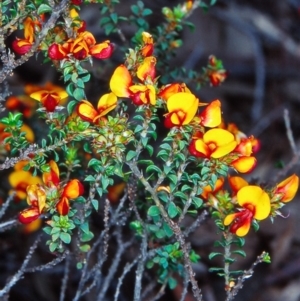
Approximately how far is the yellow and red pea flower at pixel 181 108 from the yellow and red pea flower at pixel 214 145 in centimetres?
4

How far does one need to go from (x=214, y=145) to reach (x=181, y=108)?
0.26 ft

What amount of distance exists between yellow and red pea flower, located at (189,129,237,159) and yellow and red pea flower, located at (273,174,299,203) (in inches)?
5.0

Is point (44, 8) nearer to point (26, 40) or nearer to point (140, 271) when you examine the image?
point (26, 40)

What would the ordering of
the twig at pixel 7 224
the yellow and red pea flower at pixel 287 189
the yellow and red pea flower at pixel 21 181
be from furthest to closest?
1. the yellow and red pea flower at pixel 21 181
2. the twig at pixel 7 224
3. the yellow and red pea flower at pixel 287 189

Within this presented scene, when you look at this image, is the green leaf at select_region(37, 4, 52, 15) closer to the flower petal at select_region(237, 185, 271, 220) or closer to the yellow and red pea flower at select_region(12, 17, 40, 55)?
the yellow and red pea flower at select_region(12, 17, 40, 55)

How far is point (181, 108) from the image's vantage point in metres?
0.88

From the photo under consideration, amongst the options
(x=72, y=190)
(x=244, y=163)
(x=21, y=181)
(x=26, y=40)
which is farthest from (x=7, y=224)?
(x=244, y=163)

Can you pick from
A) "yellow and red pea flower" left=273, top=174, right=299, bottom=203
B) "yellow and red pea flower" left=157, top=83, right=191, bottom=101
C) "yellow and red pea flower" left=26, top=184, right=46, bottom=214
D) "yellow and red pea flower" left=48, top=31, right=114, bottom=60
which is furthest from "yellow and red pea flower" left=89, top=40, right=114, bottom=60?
"yellow and red pea flower" left=273, top=174, right=299, bottom=203

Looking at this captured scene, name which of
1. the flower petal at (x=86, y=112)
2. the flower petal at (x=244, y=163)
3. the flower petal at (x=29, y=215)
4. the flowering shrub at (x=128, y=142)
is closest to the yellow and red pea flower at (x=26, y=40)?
the flowering shrub at (x=128, y=142)

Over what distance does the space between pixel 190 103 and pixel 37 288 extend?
965mm

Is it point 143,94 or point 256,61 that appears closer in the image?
point 143,94

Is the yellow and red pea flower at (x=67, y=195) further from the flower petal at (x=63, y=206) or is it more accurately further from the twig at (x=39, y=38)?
the twig at (x=39, y=38)

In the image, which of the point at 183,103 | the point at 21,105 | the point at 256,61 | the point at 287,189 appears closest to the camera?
the point at 183,103

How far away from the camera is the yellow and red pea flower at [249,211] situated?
0.94m
